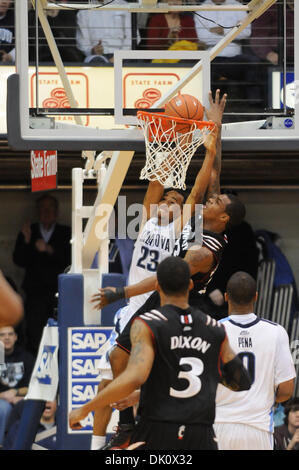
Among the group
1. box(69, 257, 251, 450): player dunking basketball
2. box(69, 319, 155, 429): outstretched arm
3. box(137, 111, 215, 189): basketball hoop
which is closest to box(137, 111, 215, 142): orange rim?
box(137, 111, 215, 189): basketball hoop

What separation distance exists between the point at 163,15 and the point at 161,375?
21.5 feet

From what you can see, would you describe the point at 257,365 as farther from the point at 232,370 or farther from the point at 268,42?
the point at 268,42

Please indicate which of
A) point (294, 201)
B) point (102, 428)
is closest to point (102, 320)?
point (102, 428)

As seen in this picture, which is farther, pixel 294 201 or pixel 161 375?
pixel 294 201

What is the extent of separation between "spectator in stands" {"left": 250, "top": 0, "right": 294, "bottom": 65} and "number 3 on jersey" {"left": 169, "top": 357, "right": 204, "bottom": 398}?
6234 millimetres

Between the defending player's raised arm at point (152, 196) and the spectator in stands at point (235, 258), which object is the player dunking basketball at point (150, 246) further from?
the spectator in stands at point (235, 258)

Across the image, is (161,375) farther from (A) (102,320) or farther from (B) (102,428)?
(A) (102,320)

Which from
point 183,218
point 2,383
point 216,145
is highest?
point 216,145

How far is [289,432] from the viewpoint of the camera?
8141mm

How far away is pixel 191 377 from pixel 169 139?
5.81 ft

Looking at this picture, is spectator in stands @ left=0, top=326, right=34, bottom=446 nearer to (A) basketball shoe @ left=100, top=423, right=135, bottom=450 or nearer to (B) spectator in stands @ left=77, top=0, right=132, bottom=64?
(B) spectator in stands @ left=77, top=0, right=132, bottom=64

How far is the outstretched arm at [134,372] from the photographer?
4305 millimetres

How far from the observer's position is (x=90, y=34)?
10.2 metres

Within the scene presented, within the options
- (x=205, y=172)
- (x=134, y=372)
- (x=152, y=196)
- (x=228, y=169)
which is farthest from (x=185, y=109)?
(x=228, y=169)
